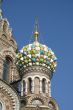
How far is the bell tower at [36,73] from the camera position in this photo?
78.1 ft

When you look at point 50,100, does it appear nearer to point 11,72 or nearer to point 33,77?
point 33,77

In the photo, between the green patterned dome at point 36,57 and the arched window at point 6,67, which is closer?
the green patterned dome at point 36,57

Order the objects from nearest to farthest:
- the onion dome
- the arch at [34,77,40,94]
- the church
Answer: the church, the arch at [34,77,40,94], the onion dome

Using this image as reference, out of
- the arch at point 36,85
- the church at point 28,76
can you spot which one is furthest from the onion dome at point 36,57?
the arch at point 36,85

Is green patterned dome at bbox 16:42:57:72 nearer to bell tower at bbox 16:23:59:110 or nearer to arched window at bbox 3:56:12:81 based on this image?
bell tower at bbox 16:23:59:110

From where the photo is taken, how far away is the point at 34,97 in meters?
23.7

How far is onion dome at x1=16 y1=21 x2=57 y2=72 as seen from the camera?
24.7 meters

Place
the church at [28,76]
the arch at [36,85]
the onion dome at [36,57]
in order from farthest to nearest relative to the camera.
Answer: the onion dome at [36,57], the arch at [36,85], the church at [28,76]

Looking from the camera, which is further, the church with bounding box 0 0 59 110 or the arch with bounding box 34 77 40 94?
the arch with bounding box 34 77 40 94

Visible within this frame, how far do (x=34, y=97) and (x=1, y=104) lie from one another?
1.66 metres

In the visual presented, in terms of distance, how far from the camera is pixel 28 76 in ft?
80.6

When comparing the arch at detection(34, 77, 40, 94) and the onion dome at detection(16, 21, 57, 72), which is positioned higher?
the onion dome at detection(16, 21, 57, 72)

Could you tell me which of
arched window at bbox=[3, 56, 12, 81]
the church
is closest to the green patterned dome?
the church

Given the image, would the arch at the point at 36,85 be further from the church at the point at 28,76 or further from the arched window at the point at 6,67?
the arched window at the point at 6,67
